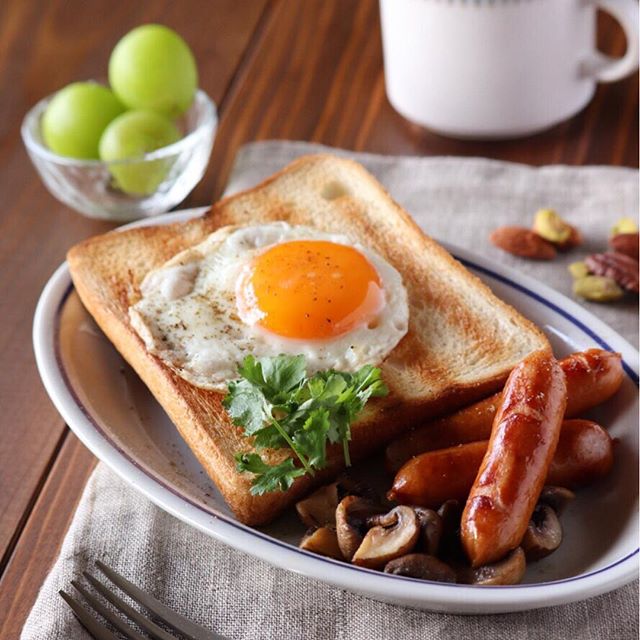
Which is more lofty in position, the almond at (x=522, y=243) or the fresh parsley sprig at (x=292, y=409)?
the fresh parsley sprig at (x=292, y=409)

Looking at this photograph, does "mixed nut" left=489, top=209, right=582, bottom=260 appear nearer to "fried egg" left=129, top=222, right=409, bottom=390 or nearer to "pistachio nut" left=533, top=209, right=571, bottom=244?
"pistachio nut" left=533, top=209, right=571, bottom=244

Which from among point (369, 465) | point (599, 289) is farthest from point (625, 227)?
point (369, 465)

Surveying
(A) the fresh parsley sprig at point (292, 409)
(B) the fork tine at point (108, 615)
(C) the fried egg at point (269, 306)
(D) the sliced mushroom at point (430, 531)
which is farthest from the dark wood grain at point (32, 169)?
(D) the sliced mushroom at point (430, 531)

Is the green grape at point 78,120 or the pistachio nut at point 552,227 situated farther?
the green grape at point 78,120

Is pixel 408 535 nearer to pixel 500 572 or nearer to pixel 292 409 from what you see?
pixel 500 572

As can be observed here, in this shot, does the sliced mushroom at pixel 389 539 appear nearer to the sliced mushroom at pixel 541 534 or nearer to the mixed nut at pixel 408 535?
the mixed nut at pixel 408 535

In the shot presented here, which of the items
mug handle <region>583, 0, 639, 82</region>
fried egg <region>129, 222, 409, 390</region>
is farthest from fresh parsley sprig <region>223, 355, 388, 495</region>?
mug handle <region>583, 0, 639, 82</region>

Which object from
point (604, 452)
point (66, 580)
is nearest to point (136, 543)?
point (66, 580)
